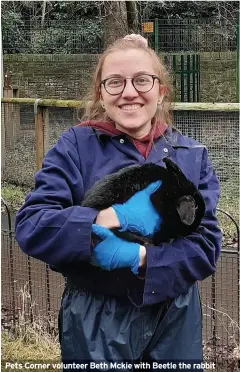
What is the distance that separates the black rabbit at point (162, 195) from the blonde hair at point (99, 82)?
218 mm

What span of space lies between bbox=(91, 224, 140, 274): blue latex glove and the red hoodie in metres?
0.29

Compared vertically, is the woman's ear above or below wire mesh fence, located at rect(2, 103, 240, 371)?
above

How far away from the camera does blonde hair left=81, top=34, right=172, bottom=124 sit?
5.38 ft

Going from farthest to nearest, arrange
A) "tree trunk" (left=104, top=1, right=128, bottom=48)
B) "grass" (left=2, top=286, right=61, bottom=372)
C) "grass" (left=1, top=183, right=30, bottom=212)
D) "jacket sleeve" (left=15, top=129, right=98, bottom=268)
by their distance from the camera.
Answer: "grass" (left=1, top=183, right=30, bottom=212)
"tree trunk" (left=104, top=1, right=128, bottom=48)
"grass" (left=2, top=286, right=61, bottom=372)
"jacket sleeve" (left=15, top=129, right=98, bottom=268)

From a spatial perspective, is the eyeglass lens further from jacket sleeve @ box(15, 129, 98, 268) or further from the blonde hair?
jacket sleeve @ box(15, 129, 98, 268)

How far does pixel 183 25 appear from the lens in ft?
31.4

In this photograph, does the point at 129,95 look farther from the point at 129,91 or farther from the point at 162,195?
the point at 162,195

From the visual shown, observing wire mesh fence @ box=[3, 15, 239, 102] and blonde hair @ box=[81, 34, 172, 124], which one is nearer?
blonde hair @ box=[81, 34, 172, 124]

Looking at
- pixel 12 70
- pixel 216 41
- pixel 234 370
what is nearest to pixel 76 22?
pixel 12 70

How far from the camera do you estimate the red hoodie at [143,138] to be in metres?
1.61

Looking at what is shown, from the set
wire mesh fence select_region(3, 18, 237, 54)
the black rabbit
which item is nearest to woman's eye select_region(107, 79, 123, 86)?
the black rabbit

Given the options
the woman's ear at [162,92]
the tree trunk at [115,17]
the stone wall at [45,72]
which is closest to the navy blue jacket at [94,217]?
the woman's ear at [162,92]

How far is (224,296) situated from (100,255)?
2.09 metres

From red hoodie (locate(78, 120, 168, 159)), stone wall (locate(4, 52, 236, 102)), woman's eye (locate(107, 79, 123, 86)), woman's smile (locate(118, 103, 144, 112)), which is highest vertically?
stone wall (locate(4, 52, 236, 102))
